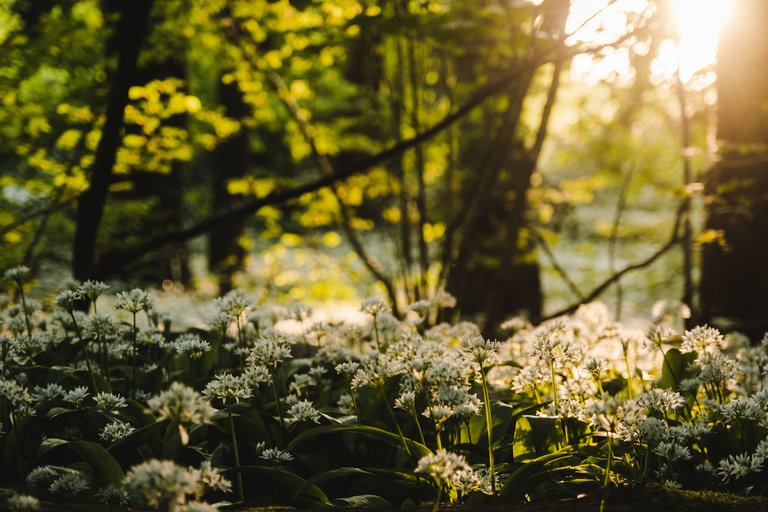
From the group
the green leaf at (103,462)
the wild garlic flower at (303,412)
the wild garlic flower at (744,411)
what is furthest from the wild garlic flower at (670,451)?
the green leaf at (103,462)

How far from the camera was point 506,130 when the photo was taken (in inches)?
165

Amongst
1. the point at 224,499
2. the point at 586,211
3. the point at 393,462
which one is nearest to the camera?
the point at 224,499

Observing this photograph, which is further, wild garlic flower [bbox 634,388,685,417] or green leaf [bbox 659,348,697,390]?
green leaf [bbox 659,348,697,390]

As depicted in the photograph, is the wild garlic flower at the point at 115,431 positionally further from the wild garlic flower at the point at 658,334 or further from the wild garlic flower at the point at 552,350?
the wild garlic flower at the point at 658,334

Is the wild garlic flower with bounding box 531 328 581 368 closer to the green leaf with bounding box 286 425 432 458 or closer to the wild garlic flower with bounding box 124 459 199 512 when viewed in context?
the green leaf with bounding box 286 425 432 458

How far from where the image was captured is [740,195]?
13.8ft

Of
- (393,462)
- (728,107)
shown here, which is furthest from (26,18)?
(728,107)

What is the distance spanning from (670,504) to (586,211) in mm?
29501

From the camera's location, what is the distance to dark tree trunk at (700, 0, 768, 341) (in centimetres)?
404

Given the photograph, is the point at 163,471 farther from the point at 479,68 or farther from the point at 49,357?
the point at 479,68

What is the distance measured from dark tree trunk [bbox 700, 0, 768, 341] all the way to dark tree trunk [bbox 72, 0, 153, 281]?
3597 mm

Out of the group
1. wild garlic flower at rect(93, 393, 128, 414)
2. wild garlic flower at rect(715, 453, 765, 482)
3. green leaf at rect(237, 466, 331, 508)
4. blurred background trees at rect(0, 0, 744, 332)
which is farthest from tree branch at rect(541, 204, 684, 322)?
wild garlic flower at rect(93, 393, 128, 414)

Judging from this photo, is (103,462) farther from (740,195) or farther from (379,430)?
(740,195)

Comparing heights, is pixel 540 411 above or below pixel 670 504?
above
